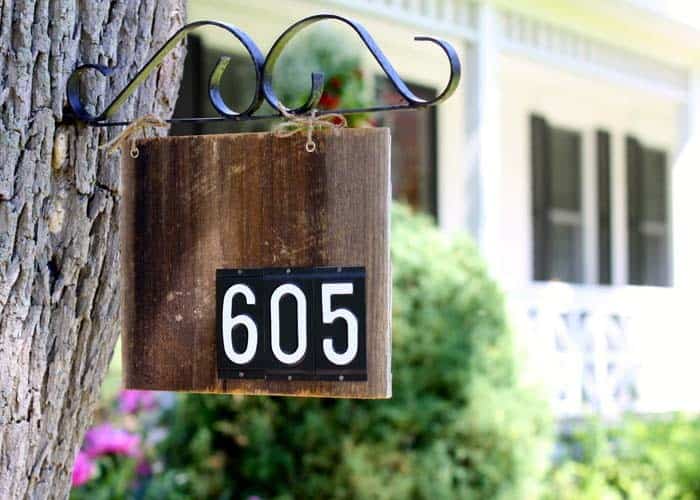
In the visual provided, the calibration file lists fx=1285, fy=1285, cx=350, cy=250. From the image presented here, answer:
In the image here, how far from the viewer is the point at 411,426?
6168mm

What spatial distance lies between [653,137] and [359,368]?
12005 millimetres

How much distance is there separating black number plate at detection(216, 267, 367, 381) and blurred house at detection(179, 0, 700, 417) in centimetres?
472

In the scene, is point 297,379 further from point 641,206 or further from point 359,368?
point 641,206

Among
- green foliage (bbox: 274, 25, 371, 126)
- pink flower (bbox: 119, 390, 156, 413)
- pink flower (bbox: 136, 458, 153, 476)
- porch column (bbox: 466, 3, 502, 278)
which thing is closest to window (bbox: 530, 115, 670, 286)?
porch column (bbox: 466, 3, 502, 278)

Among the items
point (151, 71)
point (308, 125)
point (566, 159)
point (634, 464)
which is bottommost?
point (634, 464)

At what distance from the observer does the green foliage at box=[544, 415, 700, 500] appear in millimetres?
7676

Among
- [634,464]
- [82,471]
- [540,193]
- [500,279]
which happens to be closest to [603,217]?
[540,193]

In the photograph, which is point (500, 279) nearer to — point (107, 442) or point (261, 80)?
point (107, 442)

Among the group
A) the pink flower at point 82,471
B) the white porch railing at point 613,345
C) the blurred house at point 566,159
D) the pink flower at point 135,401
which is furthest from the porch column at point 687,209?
the pink flower at point 82,471

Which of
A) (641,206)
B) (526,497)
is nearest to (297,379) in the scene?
(526,497)

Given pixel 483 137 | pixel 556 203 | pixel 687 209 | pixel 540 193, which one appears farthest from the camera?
pixel 556 203

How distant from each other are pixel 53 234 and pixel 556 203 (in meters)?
10.2

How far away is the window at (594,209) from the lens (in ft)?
38.9

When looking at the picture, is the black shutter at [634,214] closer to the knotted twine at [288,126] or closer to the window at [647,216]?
the window at [647,216]
